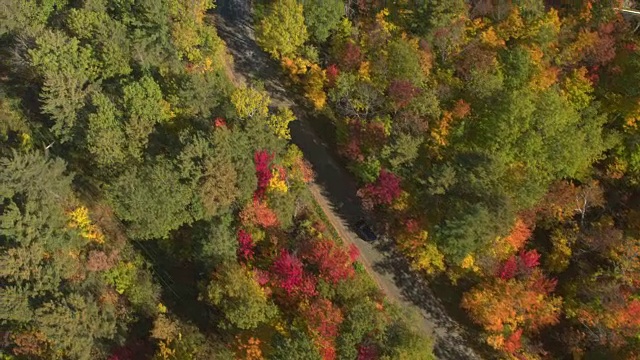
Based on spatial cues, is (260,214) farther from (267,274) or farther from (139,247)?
(139,247)

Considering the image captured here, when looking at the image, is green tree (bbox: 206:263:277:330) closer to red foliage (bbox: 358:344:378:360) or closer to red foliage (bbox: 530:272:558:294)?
red foliage (bbox: 358:344:378:360)

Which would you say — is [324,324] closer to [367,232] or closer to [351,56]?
[367,232]

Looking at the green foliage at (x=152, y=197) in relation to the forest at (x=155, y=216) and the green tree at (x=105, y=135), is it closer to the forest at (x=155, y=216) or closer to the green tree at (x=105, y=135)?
the forest at (x=155, y=216)

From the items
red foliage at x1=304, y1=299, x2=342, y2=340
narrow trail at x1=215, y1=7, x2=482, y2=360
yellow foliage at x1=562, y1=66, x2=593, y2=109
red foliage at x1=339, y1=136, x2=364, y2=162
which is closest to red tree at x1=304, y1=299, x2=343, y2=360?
red foliage at x1=304, y1=299, x2=342, y2=340

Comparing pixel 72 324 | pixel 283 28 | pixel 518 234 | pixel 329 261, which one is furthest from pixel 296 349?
pixel 283 28

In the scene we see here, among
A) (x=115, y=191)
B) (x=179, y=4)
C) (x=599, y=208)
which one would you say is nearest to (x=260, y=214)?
(x=115, y=191)

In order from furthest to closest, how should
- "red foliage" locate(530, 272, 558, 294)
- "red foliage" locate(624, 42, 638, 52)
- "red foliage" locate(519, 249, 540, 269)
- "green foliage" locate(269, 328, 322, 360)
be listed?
"red foliage" locate(624, 42, 638, 52) < "red foliage" locate(519, 249, 540, 269) < "red foliage" locate(530, 272, 558, 294) < "green foliage" locate(269, 328, 322, 360)

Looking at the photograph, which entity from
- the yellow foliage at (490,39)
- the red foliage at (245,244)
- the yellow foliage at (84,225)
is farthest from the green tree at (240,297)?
the yellow foliage at (490,39)
